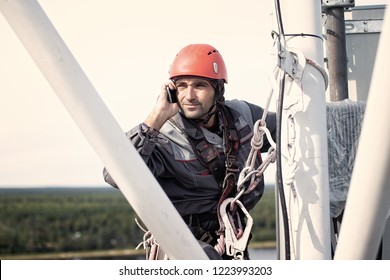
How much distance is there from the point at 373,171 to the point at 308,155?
633 mm

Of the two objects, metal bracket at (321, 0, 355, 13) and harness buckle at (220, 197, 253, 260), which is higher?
metal bracket at (321, 0, 355, 13)

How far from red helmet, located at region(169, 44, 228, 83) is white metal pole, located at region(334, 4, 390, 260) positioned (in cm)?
154

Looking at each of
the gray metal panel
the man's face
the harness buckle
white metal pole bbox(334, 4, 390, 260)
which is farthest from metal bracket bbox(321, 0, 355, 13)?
white metal pole bbox(334, 4, 390, 260)

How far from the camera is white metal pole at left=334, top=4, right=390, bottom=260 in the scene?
166cm

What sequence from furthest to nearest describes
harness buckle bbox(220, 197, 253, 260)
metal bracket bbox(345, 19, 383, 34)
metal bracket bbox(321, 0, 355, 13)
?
1. metal bracket bbox(345, 19, 383, 34)
2. metal bracket bbox(321, 0, 355, 13)
3. harness buckle bbox(220, 197, 253, 260)

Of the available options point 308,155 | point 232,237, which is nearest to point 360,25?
point 232,237

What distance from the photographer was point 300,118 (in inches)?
91.6

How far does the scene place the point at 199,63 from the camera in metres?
3.25

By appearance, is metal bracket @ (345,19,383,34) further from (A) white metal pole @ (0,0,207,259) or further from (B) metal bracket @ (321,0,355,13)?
(A) white metal pole @ (0,0,207,259)

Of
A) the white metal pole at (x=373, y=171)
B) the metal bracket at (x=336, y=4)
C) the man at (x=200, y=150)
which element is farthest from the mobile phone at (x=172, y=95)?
the white metal pole at (x=373, y=171)

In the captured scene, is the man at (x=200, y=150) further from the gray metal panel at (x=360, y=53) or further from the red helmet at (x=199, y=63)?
the gray metal panel at (x=360, y=53)

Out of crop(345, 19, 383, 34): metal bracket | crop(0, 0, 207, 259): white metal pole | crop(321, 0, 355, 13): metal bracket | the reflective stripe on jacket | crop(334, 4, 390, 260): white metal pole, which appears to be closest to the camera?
crop(334, 4, 390, 260): white metal pole
